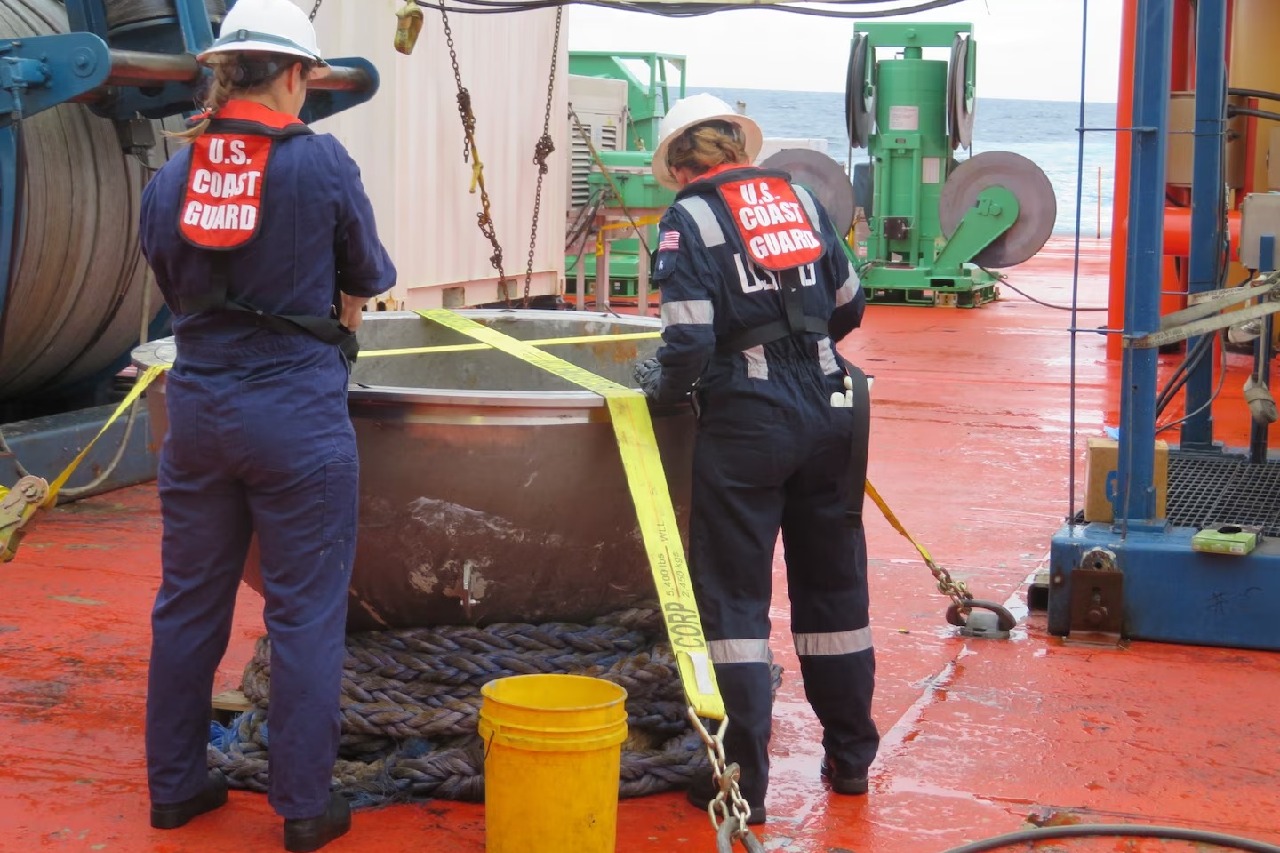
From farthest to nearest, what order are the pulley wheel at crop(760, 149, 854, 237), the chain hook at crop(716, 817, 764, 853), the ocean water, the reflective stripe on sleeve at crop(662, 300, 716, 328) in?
the ocean water, the pulley wheel at crop(760, 149, 854, 237), the reflective stripe on sleeve at crop(662, 300, 716, 328), the chain hook at crop(716, 817, 764, 853)

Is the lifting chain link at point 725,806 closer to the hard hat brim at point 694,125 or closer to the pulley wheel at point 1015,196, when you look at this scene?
the hard hat brim at point 694,125

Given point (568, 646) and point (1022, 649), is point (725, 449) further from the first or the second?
point (1022, 649)

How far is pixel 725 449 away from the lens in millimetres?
3781

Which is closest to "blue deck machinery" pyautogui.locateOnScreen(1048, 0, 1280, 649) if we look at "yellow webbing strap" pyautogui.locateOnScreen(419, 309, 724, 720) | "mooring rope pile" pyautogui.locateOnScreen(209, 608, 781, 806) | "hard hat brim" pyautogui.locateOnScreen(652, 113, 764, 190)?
"hard hat brim" pyautogui.locateOnScreen(652, 113, 764, 190)

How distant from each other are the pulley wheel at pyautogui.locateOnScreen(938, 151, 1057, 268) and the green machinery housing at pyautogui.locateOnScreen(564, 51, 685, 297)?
8.15 ft

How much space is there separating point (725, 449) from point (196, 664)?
1343 mm

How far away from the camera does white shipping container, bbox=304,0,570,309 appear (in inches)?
352

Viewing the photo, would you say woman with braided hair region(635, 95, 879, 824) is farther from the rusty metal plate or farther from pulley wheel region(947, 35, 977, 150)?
pulley wheel region(947, 35, 977, 150)

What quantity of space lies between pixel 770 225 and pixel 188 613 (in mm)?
1653

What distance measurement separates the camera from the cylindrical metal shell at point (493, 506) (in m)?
3.85

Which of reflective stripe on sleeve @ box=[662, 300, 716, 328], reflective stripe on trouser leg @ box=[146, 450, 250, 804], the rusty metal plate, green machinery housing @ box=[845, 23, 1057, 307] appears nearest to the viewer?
reflective stripe on trouser leg @ box=[146, 450, 250, 804]

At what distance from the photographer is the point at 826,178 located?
44.5ft

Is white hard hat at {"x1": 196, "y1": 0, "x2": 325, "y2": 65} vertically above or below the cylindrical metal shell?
above

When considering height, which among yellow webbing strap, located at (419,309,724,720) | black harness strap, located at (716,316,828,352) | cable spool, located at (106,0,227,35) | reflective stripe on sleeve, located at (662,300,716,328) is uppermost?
cable spool, located at (106,0,227,35)
